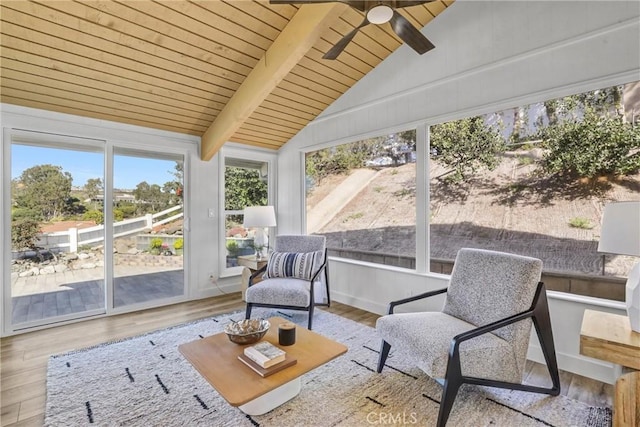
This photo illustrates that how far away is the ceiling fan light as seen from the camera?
72.4 inches

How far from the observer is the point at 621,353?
60.7 inches

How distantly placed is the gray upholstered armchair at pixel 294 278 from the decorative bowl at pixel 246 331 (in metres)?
0.91

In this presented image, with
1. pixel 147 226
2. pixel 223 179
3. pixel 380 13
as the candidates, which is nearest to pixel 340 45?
pixel 380 13

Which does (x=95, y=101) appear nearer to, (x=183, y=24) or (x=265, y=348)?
(x=183, y=24)

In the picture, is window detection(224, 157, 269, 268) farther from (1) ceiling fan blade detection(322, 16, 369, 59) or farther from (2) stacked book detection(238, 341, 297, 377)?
(2) stacked book detection(238, 341, 297, 377)

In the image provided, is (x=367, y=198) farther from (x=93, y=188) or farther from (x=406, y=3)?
(x=93, y=188)

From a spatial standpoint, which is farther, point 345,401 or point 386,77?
point 386,77

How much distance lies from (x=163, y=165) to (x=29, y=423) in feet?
9.64

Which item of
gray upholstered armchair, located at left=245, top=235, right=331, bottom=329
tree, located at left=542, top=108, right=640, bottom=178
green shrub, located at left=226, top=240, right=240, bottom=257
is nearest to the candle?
gray upholstered armchair, located at left=245, top=235, right=331, bottom=329

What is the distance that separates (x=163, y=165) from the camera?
159 inches

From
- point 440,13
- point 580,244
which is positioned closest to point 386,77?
point 440,13

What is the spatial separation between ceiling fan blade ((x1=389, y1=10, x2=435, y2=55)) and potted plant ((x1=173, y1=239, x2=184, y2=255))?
3534 mm

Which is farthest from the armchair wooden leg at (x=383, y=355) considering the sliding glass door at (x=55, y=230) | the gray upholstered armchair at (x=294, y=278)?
the sliding glass door at (x=55, y=230)

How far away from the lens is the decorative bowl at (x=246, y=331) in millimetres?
1903
